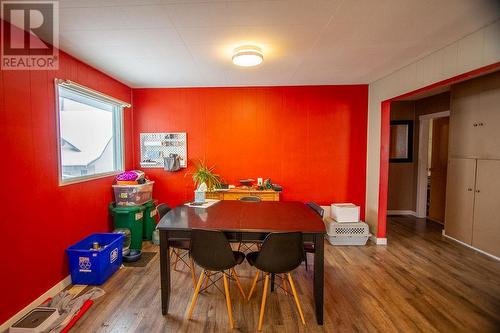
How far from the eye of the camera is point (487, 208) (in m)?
3.28

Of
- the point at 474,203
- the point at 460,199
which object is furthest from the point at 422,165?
the point at 474,203

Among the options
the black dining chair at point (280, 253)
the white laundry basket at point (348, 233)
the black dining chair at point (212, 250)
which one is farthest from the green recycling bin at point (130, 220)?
the white laundry basket at point (348, 233)

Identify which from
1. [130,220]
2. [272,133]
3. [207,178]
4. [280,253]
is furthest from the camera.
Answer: [272,133]

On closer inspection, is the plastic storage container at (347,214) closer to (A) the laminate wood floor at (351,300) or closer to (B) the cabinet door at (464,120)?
(A) the laminate wood floor at (351,300)

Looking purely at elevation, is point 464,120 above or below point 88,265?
above

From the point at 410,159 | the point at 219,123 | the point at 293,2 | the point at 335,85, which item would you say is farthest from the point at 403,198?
the point at 293,2

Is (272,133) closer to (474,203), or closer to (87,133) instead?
(87,133)

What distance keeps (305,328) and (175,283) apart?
1486 mm

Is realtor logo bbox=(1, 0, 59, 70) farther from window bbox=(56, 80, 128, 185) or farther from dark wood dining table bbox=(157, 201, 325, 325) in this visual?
dark wood dining table bbox=(157, 201, 325, 325)

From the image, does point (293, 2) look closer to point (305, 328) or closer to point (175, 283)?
point (305, 328)

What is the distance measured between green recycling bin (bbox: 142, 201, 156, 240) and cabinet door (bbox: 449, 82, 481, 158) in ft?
16.7

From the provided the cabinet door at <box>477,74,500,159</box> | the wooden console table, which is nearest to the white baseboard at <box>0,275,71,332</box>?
the wooden console table

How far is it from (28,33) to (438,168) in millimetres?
6644

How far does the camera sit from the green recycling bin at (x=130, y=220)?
11.0 ft
